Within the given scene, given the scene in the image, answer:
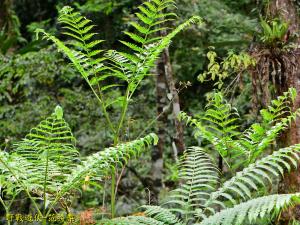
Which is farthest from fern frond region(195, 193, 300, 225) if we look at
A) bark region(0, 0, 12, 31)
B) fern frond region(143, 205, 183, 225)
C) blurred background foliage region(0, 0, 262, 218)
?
bark region(0, 0, 12, 31)

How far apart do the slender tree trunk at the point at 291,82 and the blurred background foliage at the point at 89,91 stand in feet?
1.57

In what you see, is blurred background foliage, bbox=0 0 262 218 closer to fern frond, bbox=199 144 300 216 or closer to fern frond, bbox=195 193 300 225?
fern frond, bbox=199 144 300 216

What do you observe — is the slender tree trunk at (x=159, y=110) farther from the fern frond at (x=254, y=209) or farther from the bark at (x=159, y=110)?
the fern frond at (x=254, y=209)

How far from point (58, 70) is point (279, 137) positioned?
333cm

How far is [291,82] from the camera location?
4512mm

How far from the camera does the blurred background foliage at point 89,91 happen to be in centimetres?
647

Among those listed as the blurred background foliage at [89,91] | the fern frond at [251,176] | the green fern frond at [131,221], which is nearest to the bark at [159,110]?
the blurred background foliage at [89,91]

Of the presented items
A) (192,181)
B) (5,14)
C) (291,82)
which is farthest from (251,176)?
(5,14)

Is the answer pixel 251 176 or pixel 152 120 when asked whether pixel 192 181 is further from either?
pixel 152 120

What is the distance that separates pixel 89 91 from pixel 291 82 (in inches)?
138

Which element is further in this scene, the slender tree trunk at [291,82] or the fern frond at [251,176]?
the slender tree trunk at [291,82]

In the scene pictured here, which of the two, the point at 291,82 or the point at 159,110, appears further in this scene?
the point at 159,110

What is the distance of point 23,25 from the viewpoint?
38.3 ft

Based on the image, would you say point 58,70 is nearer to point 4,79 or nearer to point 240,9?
point 4,79
